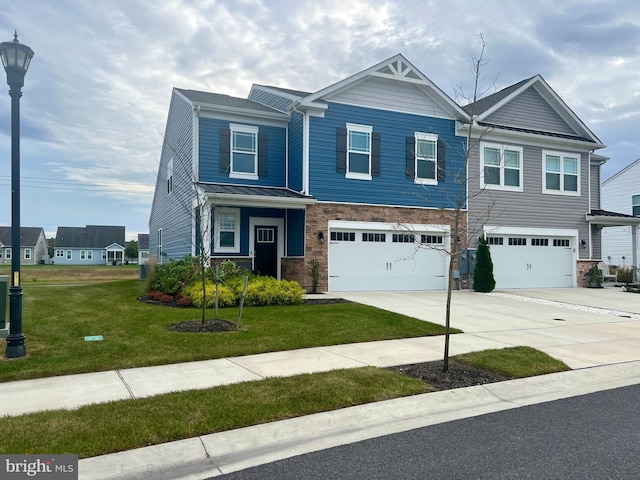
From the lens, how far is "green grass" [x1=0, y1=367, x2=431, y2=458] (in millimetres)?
4281

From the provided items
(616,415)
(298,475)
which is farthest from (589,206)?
(298,475)

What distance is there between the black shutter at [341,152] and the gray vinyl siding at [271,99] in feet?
7.26

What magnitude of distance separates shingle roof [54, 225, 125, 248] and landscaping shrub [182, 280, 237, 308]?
7463cm

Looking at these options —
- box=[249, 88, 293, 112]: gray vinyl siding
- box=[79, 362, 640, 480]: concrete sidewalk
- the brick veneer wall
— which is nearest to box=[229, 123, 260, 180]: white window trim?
box=[249, 88, 293, 112]: gray vinyl siding

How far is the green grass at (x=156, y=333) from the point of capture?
715 cm

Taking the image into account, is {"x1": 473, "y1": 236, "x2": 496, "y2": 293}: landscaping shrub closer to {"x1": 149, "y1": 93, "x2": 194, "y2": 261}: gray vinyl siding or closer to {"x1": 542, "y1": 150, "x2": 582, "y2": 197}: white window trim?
{"x1": 542, "y1": 150, "x2": 582, "y2": 197}: white window trim

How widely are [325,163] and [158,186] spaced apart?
11.6m

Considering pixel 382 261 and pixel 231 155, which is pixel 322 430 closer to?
pixel 382 261

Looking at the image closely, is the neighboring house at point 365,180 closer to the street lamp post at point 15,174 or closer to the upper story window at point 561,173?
the upper story window at point 561,173

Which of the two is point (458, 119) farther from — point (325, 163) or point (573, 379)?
point (573, 379)

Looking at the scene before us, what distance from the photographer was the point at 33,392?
5742 millimetres

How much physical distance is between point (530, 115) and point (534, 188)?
3241mm

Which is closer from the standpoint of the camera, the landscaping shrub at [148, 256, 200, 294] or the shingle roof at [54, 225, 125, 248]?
the landscaping shrub at [148, 256, 200, 294]

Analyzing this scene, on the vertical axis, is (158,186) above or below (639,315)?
above
